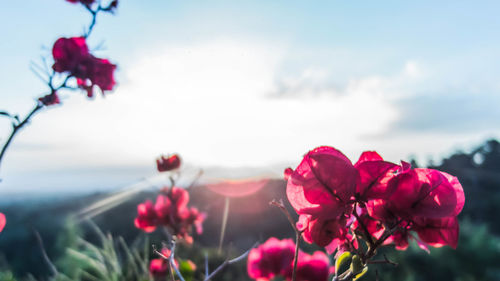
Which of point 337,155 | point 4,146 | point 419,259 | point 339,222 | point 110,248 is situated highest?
point 4,146

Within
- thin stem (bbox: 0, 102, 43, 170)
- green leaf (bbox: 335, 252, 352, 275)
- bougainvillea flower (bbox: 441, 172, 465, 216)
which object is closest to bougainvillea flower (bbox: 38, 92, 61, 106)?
thin stem (bbox: 0, 102, 43, 170)

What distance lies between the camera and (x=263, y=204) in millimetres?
5555

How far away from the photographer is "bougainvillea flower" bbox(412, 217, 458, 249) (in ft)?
1.85

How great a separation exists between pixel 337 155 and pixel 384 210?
12 cm

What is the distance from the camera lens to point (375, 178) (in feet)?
1.69

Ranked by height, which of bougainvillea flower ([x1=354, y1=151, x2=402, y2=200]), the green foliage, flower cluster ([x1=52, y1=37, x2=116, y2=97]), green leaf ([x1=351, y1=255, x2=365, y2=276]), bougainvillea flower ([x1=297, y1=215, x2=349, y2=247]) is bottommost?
the green foliage

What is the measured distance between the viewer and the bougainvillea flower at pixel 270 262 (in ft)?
3.42

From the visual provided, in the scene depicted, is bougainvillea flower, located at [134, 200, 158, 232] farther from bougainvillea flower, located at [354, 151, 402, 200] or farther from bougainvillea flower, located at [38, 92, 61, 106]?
bougainvillea flower, located at [354, 151, 402, 200]

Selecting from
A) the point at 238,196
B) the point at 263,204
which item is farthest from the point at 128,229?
the point at 263,204

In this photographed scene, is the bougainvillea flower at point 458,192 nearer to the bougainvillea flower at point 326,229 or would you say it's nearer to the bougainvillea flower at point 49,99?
the bougainvillea flower at point 326,229

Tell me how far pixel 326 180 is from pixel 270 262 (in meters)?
0.64

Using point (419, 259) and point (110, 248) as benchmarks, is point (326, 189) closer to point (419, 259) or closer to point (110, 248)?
point (110, 248)

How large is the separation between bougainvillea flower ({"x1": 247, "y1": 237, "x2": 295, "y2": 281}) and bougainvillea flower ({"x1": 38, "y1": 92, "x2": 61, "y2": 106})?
74 cm

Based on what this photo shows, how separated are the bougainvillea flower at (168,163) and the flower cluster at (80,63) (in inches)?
22.5
